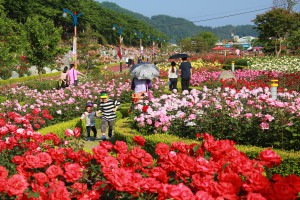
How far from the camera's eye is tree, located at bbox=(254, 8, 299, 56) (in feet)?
107

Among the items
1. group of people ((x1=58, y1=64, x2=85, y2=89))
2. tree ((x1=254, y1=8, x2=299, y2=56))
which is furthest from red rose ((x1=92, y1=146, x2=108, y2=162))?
tree ((x1=254, y1=8, x2=299, y2=56))

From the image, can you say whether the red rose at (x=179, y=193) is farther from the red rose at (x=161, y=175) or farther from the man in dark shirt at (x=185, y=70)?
the man in dark shirt at (x=185, y=70)

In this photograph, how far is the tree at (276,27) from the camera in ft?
107

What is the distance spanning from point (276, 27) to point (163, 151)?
3242cm

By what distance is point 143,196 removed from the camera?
8.03ft

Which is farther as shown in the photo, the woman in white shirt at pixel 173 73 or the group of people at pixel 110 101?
the woman in white shirt at pixel 173 73

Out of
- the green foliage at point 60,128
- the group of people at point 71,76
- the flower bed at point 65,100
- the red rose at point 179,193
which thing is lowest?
the green foliage at point 60,128

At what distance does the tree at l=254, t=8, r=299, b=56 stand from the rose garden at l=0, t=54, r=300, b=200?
70.9ft

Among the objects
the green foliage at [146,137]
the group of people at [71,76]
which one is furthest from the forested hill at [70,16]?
the green foliage at [146,137]

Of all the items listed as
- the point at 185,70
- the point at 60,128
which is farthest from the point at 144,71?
the point at 185,70

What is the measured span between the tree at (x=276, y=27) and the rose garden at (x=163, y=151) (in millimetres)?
21598

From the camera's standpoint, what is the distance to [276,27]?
32.5 meters

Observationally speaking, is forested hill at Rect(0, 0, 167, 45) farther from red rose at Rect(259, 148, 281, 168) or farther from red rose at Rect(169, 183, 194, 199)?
red rose at Rect(169, 183, 194, 199)

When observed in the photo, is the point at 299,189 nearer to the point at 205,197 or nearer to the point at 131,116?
the point at 205,197
